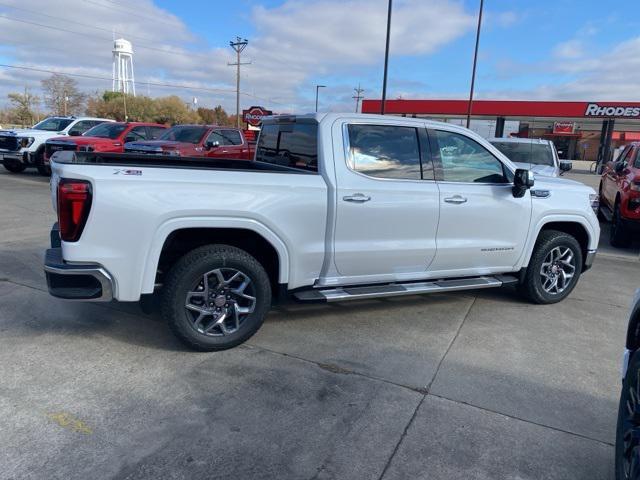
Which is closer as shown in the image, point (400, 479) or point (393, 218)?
point (400, 479)

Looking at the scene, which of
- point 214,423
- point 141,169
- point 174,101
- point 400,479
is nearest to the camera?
point 400,479

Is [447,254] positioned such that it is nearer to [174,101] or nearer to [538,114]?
[538,114]

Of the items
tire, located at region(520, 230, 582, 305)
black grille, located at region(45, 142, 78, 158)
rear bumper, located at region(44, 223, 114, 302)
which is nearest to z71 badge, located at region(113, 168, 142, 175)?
rear bumper, located at region(44, 223, 114, 302)

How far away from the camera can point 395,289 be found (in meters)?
4.49

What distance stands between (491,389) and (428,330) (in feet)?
3.58

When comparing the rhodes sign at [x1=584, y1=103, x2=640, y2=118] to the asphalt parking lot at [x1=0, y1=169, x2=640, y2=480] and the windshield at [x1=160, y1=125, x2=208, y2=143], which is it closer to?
the windshield at [x1=160, y1=125, x2=208, y2=143]

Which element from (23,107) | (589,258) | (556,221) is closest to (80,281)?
(556,221)

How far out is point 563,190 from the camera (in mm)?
5309

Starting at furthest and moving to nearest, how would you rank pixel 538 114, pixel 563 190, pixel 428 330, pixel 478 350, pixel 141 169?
pixel 538 114
pixel 563 190
pixel 428 330
pixel 478 350
pixel 141 169

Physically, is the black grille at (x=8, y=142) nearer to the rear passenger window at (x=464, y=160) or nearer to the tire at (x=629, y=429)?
the rear passenger window at (x=464, y=160)

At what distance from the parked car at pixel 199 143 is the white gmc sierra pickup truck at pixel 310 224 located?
7.96m

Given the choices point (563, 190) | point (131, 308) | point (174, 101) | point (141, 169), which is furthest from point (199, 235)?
point (174, 101)

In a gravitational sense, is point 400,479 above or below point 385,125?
below

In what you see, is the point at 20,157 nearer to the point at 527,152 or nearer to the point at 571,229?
the point at 527,152
